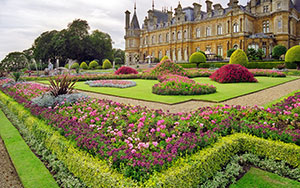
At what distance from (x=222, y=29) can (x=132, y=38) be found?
25.9 meters

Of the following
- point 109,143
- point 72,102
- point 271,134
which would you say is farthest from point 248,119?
point 72,102

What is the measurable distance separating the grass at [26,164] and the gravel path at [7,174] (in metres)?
0.08

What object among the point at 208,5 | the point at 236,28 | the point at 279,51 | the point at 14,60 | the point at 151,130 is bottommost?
the point at 151,130

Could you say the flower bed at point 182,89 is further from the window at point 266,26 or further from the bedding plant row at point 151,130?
the window at point 266,26

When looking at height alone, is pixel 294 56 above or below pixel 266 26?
below

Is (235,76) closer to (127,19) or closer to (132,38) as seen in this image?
(132,38)

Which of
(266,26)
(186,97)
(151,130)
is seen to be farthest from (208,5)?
(151,130)

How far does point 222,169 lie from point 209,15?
4637cm

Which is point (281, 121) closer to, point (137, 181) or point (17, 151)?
point (137, 181)

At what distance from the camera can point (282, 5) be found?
3703cm

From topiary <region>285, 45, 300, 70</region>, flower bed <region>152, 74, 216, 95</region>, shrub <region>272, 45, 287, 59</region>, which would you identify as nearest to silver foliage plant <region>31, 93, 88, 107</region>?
flower bed <region>152, 74, 216, 95</region>

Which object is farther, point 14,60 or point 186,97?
point 14,60

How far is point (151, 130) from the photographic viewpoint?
4383 mm

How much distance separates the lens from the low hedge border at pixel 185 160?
9.72 ft
